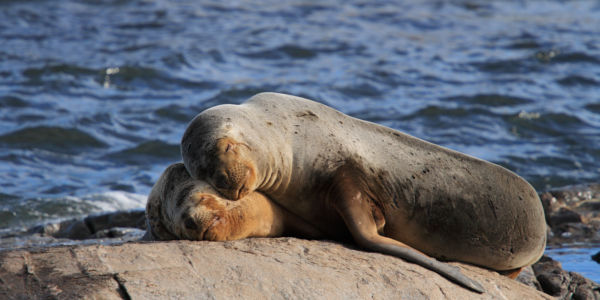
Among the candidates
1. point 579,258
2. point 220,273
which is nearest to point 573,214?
point 579,258

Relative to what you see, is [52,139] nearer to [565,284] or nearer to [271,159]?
[271,159]

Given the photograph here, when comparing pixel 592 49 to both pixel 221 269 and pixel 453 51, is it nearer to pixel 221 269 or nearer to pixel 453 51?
pixel 453 51

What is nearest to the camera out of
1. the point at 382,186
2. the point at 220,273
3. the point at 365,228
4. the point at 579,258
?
the point at 220,273

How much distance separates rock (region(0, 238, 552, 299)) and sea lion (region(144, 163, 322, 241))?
0.11 meters

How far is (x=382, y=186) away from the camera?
4.65m

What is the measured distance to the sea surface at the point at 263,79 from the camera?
988 cm

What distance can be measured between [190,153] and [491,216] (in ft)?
6.19

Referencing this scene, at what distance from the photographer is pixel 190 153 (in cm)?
413

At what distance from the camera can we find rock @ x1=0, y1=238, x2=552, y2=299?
329 centimetres

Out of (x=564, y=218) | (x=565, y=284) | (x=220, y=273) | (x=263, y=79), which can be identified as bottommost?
(x=263, y=79)

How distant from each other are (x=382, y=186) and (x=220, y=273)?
4.64 ft

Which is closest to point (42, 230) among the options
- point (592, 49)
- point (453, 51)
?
point (453, 51)

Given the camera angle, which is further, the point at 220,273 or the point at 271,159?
the point at 271,159

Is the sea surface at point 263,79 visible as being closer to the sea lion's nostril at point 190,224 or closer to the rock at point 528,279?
the rock at point 528,279
